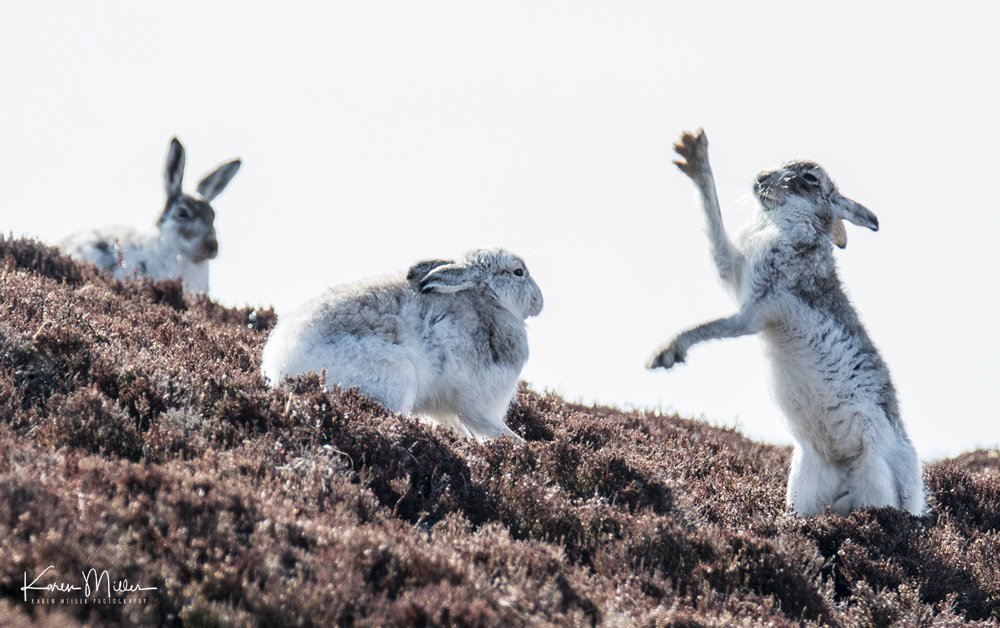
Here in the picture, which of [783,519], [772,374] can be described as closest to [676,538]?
[783,519]

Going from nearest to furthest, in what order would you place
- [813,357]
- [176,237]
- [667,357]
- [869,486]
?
[869,486] → [667,357] → [813,357] → [176,237]

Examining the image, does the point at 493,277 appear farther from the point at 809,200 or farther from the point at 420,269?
the point at 809,200

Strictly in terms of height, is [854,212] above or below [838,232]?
above

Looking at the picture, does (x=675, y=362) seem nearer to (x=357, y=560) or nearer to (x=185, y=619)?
(x=357, y=560)

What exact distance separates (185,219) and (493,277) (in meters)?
10.7

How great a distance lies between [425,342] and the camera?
8898mm

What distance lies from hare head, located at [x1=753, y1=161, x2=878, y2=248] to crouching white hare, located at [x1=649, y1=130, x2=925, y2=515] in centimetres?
4

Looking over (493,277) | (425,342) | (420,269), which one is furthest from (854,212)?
(425,342)

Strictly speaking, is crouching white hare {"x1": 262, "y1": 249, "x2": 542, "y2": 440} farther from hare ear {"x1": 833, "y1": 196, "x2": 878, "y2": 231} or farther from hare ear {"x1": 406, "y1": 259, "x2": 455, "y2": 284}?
hare ear {"x1": 833, "y1": 196, "x2": 878, "y2": 231}

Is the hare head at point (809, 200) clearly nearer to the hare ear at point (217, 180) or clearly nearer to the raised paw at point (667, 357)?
the raised paw at point (667, 357)

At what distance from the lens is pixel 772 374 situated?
9477 mm

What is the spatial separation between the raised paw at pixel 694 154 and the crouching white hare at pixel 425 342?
1.76 metres

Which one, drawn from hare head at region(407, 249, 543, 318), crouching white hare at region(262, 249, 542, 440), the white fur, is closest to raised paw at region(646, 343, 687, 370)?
crouching white hare at region(262, 249, 542, 440)

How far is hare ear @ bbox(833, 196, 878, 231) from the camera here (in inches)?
395
